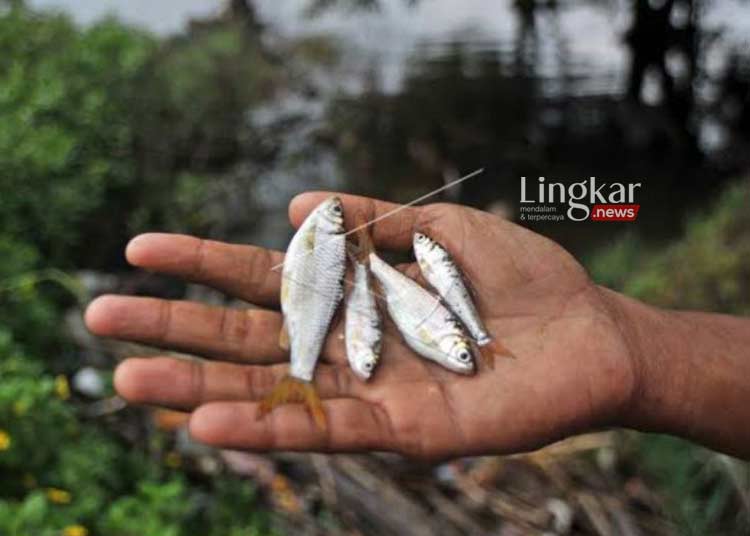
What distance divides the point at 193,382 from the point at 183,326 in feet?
0.18

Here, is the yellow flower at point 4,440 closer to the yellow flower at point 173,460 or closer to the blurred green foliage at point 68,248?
the blurred green foliage at point 68,248

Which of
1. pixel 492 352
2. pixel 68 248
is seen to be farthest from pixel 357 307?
pixel 68 248

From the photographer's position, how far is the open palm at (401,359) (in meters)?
1.00

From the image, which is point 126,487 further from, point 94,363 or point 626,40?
point 626,40

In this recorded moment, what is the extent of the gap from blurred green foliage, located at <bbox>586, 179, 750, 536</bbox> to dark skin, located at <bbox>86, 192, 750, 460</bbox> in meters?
0.24

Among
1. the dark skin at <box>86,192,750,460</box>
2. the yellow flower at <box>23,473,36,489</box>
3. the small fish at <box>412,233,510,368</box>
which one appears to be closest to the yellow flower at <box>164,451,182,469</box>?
the yellow flower at <box>23,473,36,489</box>

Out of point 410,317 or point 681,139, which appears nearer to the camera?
point 410,317

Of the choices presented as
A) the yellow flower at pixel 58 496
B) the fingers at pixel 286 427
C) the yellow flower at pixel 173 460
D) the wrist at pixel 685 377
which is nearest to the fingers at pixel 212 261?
the fingers at pixel 286 427

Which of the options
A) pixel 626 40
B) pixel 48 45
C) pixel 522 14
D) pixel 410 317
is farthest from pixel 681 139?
pixel 48 45

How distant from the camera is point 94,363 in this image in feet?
7.77

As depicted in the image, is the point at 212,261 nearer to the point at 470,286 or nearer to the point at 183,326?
the point at 183,326

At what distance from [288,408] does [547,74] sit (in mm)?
610

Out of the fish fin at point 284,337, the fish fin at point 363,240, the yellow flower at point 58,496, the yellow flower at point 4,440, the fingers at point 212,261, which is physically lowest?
the yellow flower at point 58,496

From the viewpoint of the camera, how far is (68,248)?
2523mm
